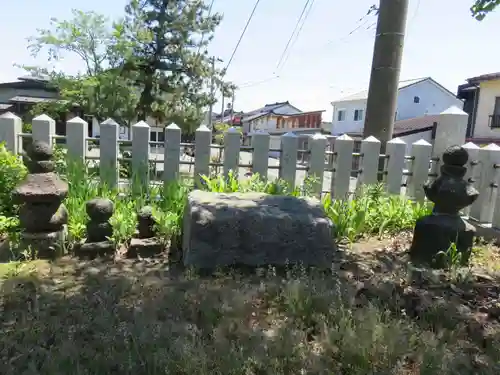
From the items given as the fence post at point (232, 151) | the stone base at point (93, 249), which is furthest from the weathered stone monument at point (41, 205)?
the fence post at point (232, 151)

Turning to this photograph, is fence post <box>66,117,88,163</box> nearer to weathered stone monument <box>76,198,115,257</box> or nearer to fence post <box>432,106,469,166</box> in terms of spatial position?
weathered stone monument <box>76,198,115,257</box>

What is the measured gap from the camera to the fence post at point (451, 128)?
483cm

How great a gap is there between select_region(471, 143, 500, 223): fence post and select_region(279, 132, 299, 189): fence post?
2257 millimetres

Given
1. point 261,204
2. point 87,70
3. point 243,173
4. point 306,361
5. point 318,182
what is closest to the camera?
point 306,361

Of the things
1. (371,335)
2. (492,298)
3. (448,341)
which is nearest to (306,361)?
(371,335)

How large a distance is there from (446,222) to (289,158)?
1.94 meters

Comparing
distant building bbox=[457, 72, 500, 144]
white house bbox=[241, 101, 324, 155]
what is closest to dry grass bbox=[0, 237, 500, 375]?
distant building bbox=[457, 72, 500, 144]

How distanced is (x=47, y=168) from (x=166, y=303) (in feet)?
5.56

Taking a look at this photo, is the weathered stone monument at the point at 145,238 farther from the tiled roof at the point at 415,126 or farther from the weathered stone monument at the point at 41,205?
the tiled roof at the point at 415,126

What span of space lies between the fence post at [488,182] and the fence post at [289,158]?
2257mm

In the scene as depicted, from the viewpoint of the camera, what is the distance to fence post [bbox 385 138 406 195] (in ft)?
15.9

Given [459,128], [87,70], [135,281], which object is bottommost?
[135,281]

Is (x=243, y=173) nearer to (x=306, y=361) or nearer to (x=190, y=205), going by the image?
(x=190, y=205)

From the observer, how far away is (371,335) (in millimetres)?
1857
